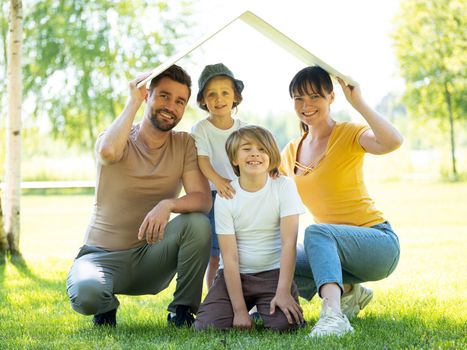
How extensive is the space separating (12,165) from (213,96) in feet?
11.4

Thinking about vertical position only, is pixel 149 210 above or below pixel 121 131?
below

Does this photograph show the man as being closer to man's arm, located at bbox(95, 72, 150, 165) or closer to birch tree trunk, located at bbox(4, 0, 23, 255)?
man's arm, located at bbox(95, 72, 150, 165)

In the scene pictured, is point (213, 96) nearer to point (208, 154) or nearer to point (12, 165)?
point (208, 154)

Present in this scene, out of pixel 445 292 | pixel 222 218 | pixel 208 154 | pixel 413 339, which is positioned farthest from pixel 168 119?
pixel 445 292

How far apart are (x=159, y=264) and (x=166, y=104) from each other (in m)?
0.89

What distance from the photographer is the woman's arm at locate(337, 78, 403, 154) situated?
3.46 meters

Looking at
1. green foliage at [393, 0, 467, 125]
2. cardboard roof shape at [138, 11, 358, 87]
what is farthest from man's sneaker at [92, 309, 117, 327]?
green foliage at [393, 0, 467, 125]

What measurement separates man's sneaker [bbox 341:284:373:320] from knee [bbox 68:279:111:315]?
1.33 meters

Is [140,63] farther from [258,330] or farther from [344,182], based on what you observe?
[258,330]

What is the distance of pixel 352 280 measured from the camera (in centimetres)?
367

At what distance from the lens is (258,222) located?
3.56 m

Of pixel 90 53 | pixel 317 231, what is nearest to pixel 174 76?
pixel 317 231

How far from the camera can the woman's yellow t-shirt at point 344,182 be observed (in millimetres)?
3705

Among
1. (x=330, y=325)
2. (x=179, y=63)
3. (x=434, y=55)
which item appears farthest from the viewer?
(x=434, y=55)
